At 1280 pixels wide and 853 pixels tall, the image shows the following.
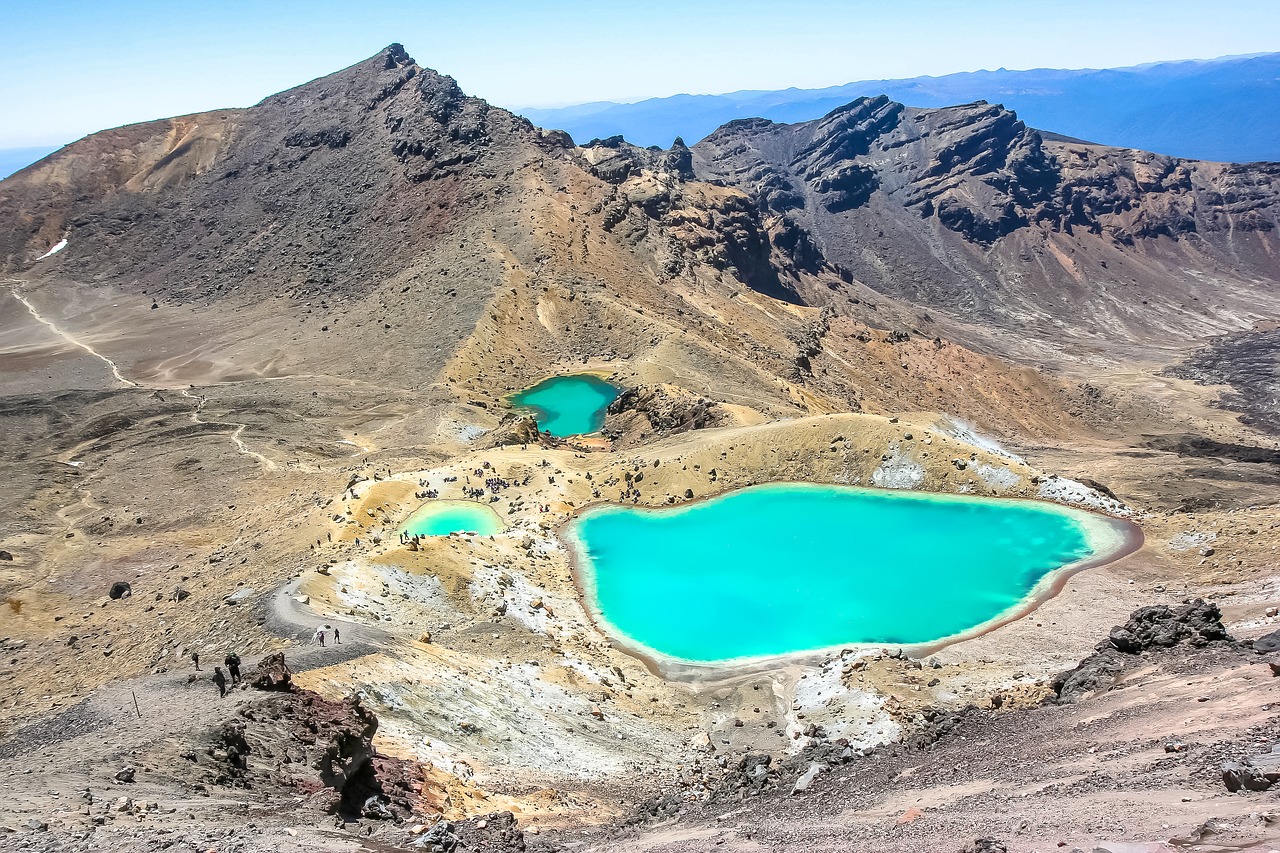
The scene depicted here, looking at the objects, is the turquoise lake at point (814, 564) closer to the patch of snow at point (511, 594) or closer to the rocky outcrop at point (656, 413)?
the patch of snow at point (511, 594)

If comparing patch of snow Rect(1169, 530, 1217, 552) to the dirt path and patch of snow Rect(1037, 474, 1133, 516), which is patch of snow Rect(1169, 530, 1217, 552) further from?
the dirt path

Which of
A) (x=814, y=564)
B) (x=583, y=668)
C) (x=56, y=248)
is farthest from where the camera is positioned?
(x=56, y=248)

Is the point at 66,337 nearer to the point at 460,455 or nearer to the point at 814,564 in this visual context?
the point at 460,455

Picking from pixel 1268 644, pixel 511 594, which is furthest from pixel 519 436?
pixel 1268 644

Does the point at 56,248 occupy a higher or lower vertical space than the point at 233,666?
higher

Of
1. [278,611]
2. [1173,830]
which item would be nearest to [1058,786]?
[1173,830]

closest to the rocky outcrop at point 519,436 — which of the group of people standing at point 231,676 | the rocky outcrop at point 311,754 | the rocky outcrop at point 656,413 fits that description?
the rocky outcrop at point 656,413

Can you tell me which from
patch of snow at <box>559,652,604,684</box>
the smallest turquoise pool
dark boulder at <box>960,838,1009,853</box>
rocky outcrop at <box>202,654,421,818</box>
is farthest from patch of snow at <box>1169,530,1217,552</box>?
rocky outcrop at <box>202,654,421,818</box>
